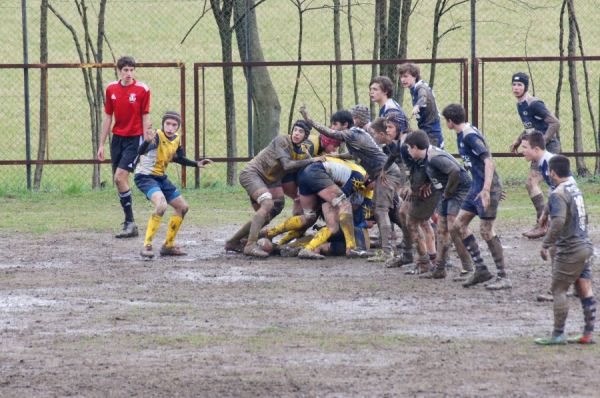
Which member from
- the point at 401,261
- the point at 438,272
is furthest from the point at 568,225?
the point at 401,261

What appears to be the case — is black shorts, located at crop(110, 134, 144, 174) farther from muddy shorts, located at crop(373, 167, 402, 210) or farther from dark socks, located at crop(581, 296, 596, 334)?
dark socks, located at crop(581, 296, 596, 334)

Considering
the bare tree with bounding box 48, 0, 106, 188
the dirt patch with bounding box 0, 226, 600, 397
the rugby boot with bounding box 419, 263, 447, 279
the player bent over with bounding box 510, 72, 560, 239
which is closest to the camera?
the dirt patch with bounding box 0, 226, 600, 397

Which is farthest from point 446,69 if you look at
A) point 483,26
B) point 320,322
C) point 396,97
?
point 320,322

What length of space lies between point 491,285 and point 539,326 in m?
1.66

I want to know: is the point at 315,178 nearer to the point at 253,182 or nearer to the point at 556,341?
the point at 253,182

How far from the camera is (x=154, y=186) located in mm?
13195

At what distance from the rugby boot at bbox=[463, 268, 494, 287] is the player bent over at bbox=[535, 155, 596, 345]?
2373 mm

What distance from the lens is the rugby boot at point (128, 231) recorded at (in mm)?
14633

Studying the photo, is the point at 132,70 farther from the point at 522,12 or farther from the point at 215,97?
the point at 522,12

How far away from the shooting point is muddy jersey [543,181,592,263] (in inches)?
339

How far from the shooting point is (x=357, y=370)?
26.5 ft

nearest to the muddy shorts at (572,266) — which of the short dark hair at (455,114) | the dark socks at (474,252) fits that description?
the dark socks at (474,252)

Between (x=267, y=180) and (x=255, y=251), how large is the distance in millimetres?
817

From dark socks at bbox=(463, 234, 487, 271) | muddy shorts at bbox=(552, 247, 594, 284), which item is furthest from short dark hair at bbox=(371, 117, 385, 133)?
muddy shorts at bbox=(552, 247, 594, 284)
